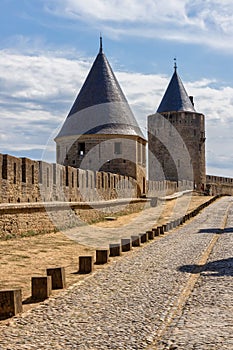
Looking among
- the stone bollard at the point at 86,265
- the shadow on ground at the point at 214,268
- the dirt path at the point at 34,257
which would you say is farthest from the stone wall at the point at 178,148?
the stone bollard at the point at 86,265

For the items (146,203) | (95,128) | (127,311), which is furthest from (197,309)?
(95,128)

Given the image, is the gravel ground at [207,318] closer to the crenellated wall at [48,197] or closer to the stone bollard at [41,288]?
the stone bollard at [41,288]

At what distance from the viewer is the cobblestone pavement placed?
13.9ft

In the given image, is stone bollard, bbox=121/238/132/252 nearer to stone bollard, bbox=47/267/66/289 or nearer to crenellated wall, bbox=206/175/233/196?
stone bollard, bbox=47/267/66/289

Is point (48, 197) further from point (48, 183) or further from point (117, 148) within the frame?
point (117, 148)

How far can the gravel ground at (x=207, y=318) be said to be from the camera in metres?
4.07

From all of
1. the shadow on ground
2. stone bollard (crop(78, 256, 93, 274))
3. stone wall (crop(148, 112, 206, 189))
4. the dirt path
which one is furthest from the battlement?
stone wall (crop(148, 112, 206, 189))

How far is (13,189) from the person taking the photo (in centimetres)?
1255

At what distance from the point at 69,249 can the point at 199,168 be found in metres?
42.3

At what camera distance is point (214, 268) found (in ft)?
26.3

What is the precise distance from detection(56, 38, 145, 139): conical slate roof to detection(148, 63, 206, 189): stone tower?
661 inches

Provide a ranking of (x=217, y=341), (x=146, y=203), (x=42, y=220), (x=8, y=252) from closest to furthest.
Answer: (x=217, y=341)
(x=8, y=252)
(x=42, y=220)
(x=146, y=203)

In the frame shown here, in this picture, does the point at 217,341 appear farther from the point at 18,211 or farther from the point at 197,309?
the point at 18,211

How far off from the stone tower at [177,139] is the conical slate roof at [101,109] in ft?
55.1
